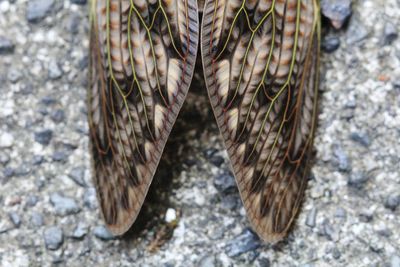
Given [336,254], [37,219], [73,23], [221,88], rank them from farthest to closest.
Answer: [73,23]
[37,219]
[336,254]
[221,88]

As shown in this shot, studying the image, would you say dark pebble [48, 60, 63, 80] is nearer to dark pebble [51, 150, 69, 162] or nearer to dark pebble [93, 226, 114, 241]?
dark pebble [51, 150, 69, 162]

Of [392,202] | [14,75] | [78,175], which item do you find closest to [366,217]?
[392,202]

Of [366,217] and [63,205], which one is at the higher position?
[366,217]

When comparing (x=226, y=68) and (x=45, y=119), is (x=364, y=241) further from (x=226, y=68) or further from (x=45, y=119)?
(x=45, y=119)

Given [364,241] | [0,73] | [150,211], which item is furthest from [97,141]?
[364,241]

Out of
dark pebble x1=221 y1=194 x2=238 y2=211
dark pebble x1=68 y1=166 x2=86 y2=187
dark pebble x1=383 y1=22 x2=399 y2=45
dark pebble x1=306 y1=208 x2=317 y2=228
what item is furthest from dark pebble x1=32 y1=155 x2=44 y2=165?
dark pebble x1=383 y1=22 x2=399 y2=45

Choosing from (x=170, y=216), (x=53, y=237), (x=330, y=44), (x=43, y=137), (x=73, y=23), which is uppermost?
(x=330, y=44)

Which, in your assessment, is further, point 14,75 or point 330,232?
point 14,75

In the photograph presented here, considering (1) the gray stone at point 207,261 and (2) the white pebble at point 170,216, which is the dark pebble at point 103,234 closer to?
(2) the white pebble at point 170,216

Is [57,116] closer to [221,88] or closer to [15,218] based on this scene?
[15,218]
